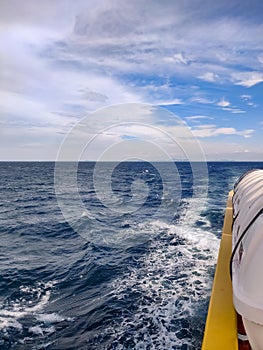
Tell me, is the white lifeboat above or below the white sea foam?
above

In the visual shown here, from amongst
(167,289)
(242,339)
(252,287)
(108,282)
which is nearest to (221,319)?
(242,339)

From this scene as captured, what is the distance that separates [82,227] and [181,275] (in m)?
7.86

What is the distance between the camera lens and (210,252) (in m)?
10.3

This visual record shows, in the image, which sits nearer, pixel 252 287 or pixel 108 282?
pixel 252 287

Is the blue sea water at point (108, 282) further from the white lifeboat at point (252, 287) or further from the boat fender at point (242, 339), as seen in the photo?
the white lifeboat at point (252, 287)

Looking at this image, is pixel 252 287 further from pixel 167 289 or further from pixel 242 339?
pixel 167 289

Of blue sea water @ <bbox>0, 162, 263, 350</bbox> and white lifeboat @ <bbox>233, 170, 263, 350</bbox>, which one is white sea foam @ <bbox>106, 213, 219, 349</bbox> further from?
white lifeboat @ <bbox>233, 170, 263, 350</bbox>

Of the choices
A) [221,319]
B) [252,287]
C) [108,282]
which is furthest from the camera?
[108,282]

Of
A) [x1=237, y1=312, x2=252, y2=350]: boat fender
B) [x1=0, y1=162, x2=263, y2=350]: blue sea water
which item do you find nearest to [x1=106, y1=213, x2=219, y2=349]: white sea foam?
[x1=0, y1=162, x2=263, y2=350]: blue sea water

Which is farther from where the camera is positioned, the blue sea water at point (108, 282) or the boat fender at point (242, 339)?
the blue sea water at point (108, 282)

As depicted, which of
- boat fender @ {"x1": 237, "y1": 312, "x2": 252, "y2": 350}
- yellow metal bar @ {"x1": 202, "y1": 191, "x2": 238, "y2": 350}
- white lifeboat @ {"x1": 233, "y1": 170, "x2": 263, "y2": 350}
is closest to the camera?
white lifeboat @ {"x1": 233, "y1": 170, "x2": 263, "y2": 350}

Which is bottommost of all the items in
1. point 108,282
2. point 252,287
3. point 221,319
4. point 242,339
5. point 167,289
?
point 108,282

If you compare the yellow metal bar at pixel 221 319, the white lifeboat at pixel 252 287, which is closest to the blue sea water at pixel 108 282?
the yellow metal bar at pixel 221 319

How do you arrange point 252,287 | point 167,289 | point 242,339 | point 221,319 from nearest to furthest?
point 252,287, point 242,339, point 221,319, point 167,289
